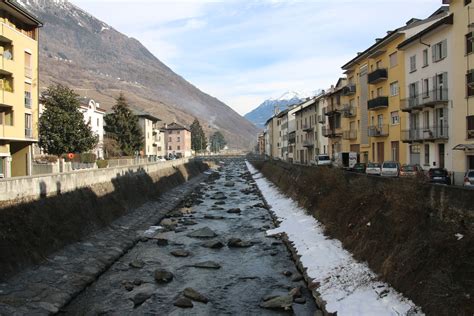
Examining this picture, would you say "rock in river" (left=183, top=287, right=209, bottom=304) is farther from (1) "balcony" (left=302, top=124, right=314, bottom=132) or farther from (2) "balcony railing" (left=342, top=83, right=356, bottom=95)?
(1) "balcony" (left=302, top=124, right=314, bottom=132)

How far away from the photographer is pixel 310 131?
296 feet

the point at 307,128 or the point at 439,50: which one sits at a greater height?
the point at 439,50

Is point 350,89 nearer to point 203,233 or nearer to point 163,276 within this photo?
point 203,233

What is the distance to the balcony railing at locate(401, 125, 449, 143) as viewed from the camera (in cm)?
4166

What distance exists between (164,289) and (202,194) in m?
44.7

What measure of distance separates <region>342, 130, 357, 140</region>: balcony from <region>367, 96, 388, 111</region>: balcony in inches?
334

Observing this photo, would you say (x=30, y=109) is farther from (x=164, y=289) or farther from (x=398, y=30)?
(x=398, y=30)

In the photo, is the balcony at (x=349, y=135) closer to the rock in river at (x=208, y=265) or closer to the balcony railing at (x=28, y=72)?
the balcony railing at (x=28, y=72)

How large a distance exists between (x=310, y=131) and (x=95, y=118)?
44147mm

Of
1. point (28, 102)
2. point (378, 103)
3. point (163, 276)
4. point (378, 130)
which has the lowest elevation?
point (163, 276)

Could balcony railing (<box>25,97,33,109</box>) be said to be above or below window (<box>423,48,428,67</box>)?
below

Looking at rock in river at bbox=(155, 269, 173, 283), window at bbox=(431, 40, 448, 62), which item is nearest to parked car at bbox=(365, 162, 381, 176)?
window at bbox=(431, 40, 448, 62)

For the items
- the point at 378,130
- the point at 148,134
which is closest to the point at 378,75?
the point at 378,130

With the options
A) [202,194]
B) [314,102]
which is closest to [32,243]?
[202,194]
